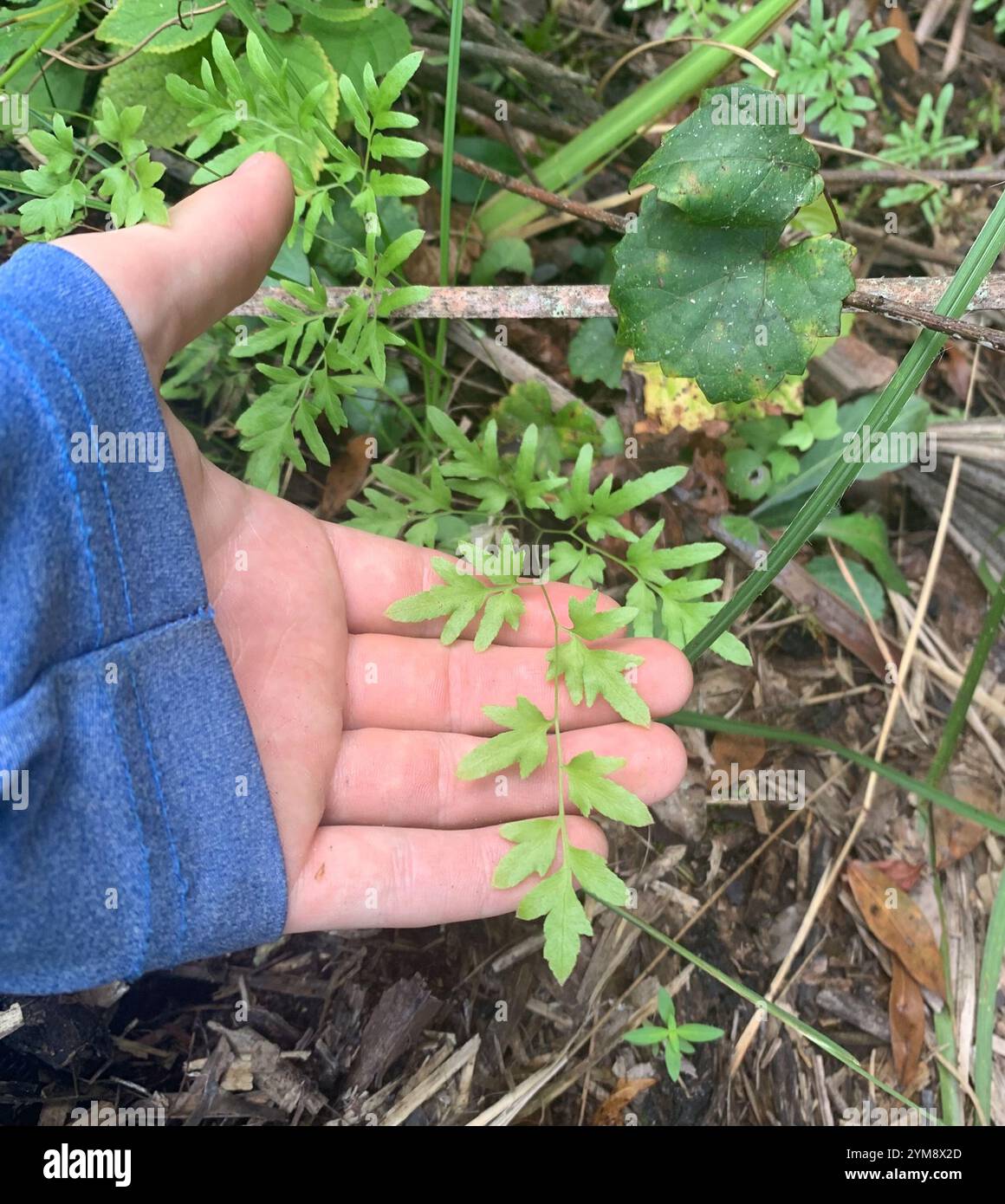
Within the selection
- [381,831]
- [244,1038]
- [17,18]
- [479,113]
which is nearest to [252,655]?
[381,831]

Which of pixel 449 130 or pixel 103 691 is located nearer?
pixel 103 691

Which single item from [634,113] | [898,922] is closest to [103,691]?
[634,113]

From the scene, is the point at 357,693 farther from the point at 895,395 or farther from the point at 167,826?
the point at 895,395

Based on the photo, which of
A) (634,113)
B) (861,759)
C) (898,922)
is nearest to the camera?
(861,759)

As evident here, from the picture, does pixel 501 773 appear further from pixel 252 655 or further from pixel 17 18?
pixel 17 18

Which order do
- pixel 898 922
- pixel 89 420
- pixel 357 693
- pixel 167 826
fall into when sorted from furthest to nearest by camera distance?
1. pixel 898 922
2. pixel 357 693
3. pixel 167 826
4. pixel 89 420
